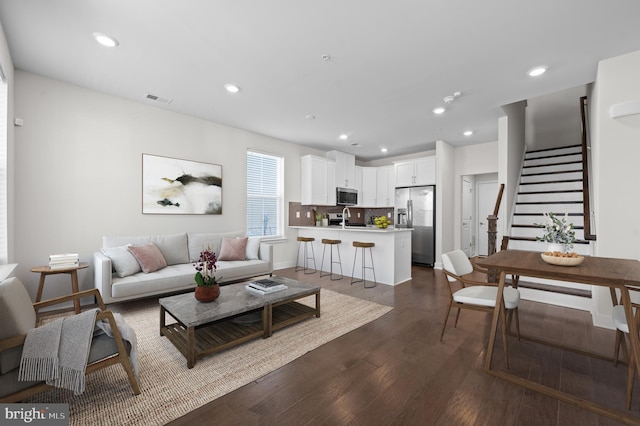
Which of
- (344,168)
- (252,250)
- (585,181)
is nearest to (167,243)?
(252,250)

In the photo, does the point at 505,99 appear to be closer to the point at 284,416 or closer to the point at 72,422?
the point at 284,416

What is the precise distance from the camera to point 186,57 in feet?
9.20

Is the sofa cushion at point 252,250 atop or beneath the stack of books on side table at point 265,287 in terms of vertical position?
atop

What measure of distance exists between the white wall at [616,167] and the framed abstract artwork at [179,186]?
17.3 feet

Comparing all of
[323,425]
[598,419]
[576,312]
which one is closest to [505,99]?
[576,312]

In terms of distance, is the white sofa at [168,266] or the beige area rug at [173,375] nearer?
the beige area rug at [173,375]

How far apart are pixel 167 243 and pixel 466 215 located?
6.72m

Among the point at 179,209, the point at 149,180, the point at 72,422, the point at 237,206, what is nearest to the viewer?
the point at 72,422

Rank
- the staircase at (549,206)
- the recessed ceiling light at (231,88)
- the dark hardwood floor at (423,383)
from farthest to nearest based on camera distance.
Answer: the staircase at (549,206) < the recessed ceiling light at (231,88) < the dark hardwood floor at (423,383)

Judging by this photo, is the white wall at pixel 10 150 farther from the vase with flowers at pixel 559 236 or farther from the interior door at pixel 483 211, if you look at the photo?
the interior door at pixel 483 211

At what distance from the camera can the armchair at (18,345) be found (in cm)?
139

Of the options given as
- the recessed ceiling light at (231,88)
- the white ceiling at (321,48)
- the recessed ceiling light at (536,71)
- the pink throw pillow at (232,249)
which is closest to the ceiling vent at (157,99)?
the white ceiling at (321,48)

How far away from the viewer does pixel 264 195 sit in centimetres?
565

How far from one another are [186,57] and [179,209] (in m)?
2.38
